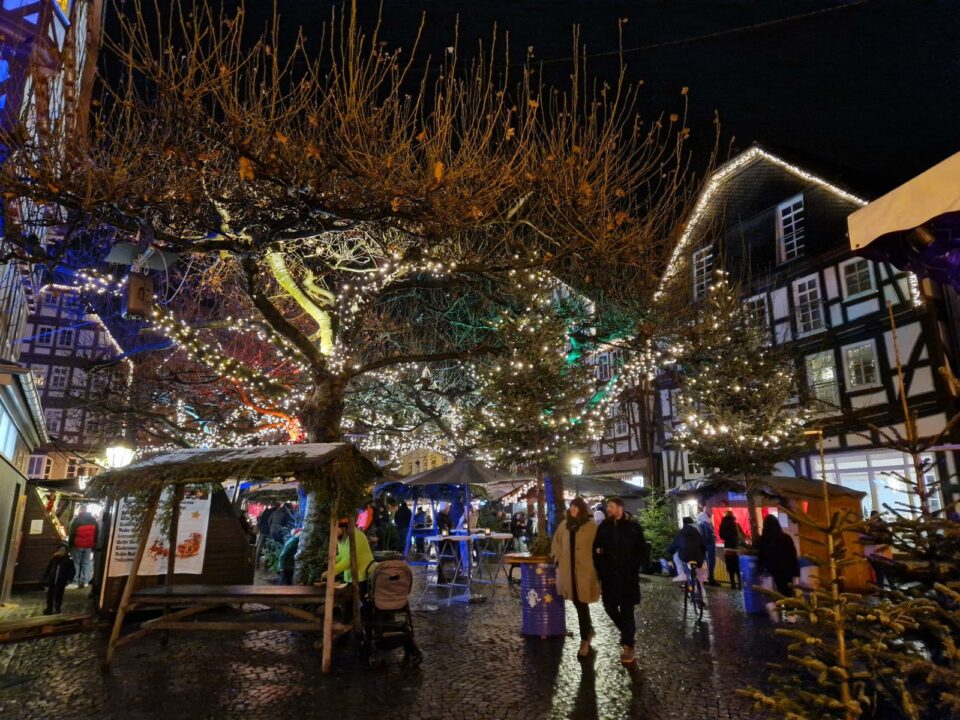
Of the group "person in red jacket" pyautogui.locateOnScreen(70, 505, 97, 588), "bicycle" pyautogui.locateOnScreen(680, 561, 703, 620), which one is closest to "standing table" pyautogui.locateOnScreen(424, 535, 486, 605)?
"bicycle" pyautogui.locateOnScreen(680, 561, 703, 620)

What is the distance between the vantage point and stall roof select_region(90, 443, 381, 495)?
714 centimetres

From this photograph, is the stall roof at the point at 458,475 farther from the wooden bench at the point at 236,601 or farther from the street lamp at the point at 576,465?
the street lamp at the point at 576,465

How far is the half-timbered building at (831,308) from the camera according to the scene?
18500mm

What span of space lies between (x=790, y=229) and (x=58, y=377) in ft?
155

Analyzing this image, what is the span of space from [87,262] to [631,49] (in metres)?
10.1

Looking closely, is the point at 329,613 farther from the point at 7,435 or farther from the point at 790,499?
the point at 7,435

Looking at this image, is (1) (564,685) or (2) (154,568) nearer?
(1) (564,685)

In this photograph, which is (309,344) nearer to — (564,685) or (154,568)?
(154,568)

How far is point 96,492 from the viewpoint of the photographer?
7.84 meters

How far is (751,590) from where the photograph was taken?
10.8m

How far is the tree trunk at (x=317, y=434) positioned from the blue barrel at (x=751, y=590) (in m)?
7.23

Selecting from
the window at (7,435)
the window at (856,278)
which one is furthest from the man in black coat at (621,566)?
the window at (856,278)

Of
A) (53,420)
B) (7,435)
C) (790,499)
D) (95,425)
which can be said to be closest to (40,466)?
(53,420)

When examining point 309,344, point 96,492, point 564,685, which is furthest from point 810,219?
point 96,492
